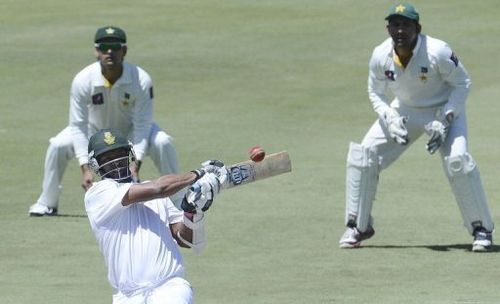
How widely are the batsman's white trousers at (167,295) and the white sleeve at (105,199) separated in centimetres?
43

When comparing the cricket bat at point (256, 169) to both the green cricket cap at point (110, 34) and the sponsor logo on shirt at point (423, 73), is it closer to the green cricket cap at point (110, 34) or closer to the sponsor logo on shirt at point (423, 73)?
the sponsor logo on shirt at point (423, 73)

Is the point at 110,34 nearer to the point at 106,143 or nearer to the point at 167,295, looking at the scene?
the point at 106,143

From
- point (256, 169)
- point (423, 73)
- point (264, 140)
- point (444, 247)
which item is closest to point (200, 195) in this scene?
point (256, 169)

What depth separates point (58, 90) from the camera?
61.7 ft

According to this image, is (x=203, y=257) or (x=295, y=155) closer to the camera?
(x=203, y=257)

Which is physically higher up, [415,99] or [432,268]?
[415,99]

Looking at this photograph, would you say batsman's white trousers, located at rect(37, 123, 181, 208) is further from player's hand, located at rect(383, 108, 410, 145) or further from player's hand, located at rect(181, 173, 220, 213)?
player's hand, located at rect(181, 173, 220, 213)

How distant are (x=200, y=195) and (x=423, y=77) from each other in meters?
4.61

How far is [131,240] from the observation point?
719cm

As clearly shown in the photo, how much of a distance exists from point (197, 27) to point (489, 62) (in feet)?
15.5

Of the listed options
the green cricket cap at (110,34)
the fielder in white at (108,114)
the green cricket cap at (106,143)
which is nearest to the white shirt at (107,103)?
the fielder in white at (108,114)

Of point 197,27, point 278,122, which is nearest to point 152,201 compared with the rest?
point 278,122

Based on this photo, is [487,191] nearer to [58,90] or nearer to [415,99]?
[415,99]

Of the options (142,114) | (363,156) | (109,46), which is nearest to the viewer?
(363,156)
